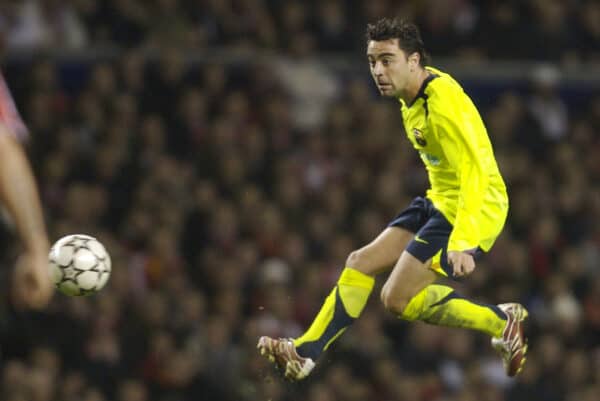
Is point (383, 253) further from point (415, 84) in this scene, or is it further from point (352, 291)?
point (415, 84)

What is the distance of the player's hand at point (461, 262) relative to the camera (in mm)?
6258

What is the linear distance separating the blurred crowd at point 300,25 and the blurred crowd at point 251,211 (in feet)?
0.08

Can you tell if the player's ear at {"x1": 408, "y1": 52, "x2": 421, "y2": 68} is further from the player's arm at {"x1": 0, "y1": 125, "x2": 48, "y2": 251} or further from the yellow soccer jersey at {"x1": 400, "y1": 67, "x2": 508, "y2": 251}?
the player's arm at {"x1": 0, "y1": 125, "x2": 48, "y2": 251}

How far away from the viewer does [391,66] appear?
21.4ft

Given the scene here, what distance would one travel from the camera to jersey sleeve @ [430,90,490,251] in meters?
6.39

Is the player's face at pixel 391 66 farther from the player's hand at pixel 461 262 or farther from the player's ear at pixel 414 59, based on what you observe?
the player's hand at pixel 461 262

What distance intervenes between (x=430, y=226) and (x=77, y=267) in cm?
190

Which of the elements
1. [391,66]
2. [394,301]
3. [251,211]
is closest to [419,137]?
[391,66]

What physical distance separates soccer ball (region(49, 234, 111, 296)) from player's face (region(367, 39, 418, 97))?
1759mm

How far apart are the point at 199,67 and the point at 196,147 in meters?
1.15

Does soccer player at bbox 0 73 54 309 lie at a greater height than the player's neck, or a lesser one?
greater

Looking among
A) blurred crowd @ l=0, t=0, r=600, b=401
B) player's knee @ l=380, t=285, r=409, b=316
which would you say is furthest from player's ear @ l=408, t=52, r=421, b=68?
blurred crowd @ l=0, t=0, r=600, b=401

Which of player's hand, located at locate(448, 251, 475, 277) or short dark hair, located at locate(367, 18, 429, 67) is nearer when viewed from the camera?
player's hand, located at locate(448, 251, 475, 277)

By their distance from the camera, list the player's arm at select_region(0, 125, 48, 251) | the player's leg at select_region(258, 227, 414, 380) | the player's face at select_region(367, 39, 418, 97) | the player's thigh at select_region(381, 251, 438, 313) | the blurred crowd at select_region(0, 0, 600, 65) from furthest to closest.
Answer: the blurred crowd at select_region(0, 0, 600, 65)
the player's leg at select_region(258, 227, 414, 380)
the player's thigh at select_region(381, 251, 438, 313)
the player's face at select_region(367, 39, 418, 97)
the player's arm at select_region(0, 125, 48, 251)
